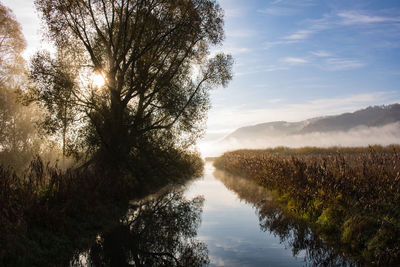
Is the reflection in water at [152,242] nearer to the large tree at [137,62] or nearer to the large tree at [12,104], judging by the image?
the large tree at [137,62]

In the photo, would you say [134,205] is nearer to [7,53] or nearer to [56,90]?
[56,90]

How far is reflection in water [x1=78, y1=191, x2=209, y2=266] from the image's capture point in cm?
793

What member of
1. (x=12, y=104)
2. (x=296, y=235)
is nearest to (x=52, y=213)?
(x=296, y=235)

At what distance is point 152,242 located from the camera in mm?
9562

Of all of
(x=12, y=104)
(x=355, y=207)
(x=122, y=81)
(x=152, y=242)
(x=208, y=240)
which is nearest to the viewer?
(x=152, y=242)

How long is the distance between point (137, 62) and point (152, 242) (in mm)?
14133

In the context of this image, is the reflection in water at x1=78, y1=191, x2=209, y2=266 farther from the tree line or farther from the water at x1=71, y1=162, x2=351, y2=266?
the tree line

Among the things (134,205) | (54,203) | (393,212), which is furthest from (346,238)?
(134,205)

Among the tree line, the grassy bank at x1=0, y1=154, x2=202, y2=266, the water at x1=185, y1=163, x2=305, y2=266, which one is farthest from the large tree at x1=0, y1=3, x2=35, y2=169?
the water at x1=185, y1=163, x2=305, y2=266

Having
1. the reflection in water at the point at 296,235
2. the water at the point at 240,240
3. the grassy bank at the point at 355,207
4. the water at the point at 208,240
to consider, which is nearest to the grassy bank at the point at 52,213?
the water at the point at 208,240

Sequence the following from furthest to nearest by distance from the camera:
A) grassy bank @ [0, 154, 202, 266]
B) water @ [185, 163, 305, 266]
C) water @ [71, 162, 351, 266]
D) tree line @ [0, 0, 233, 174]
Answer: tree line @ [0, 0, 233, 174], water @ [185, 163, 305, 266], water @ [71, 162, 351, 266], grassy bank @ [0, 154, 202, 266]

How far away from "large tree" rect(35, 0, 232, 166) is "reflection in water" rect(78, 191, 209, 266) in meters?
6.87

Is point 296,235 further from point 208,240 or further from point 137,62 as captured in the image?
point 137,62

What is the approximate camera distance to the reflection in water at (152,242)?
312 inches
